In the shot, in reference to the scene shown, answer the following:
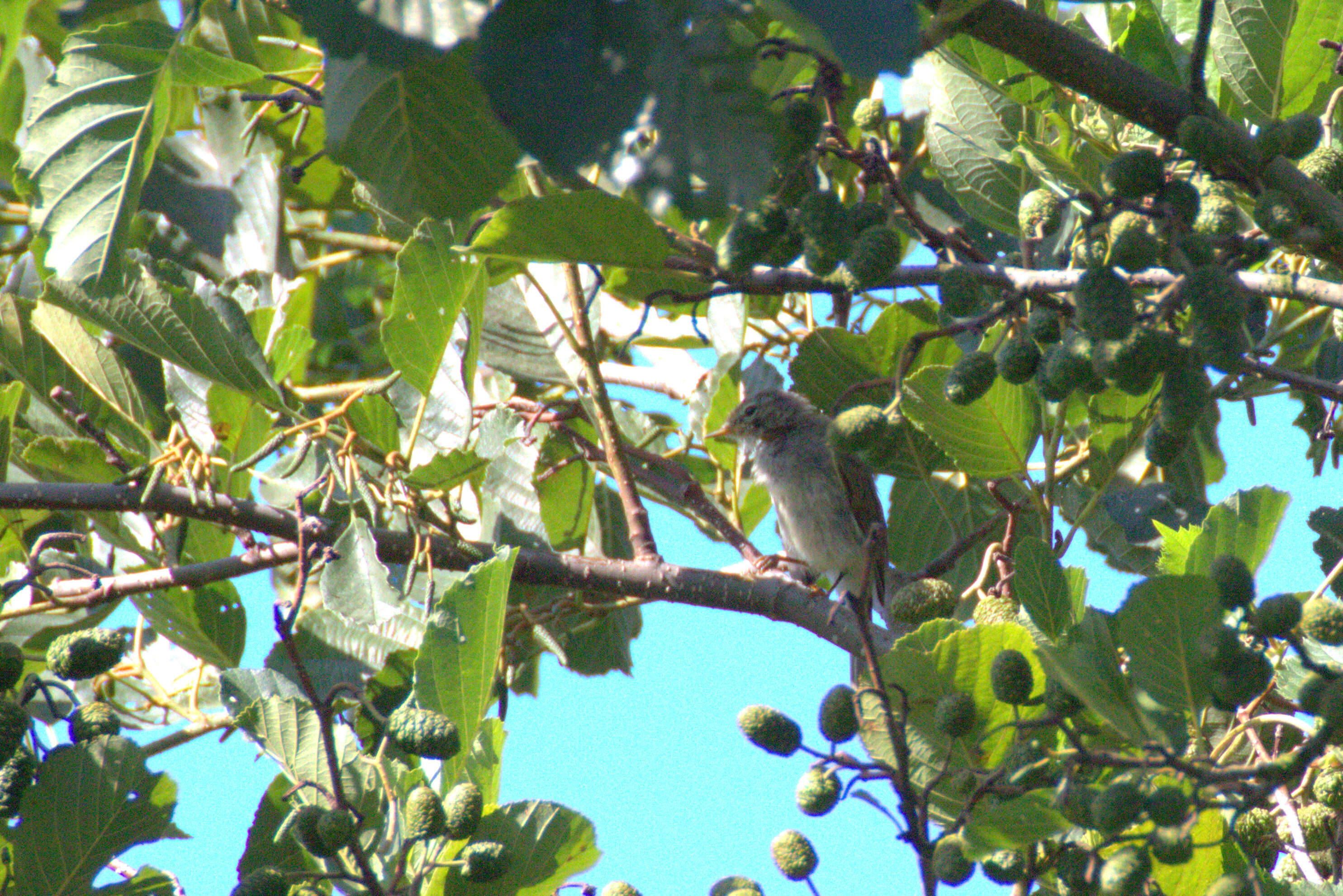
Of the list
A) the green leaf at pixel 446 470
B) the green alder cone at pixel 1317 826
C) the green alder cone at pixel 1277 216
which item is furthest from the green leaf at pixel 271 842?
the green alder cone at pixel 1277 216

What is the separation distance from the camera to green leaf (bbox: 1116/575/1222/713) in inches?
63.2

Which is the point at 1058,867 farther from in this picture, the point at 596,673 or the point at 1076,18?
the point at 1076,18

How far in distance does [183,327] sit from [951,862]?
175 cm

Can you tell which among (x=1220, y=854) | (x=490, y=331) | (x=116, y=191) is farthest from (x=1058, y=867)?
(x=490, y=331)

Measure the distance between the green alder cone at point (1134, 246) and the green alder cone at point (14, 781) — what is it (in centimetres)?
205

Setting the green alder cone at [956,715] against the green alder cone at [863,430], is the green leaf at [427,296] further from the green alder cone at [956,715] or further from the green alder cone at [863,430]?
the green alder cone at [956,715]

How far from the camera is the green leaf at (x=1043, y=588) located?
1938 mm

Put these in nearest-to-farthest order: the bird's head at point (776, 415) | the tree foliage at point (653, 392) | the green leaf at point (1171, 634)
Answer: the tree foliage at point (653, 392)
the green leaf at point (1171, 634)
the bird's head at point (776, 415)

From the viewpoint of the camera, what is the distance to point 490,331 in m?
3.09

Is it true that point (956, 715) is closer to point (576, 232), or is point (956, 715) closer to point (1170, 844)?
point (1170, 844)

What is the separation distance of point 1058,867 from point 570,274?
1628 millimetres

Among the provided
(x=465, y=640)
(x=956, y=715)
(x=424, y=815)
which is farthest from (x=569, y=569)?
(x=956, y=715)

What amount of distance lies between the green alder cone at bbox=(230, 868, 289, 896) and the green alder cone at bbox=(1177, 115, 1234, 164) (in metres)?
1.62

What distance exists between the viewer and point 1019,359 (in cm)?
159
